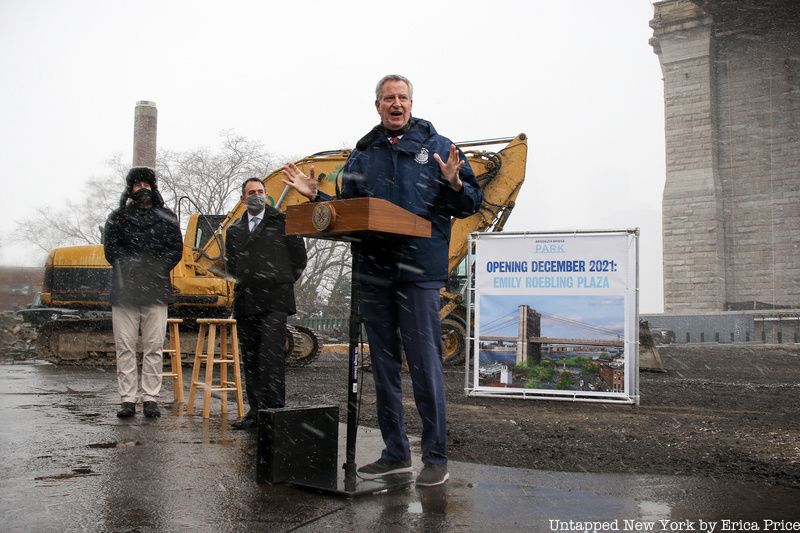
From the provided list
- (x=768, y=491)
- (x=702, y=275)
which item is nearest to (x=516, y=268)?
(x=768, y=491)

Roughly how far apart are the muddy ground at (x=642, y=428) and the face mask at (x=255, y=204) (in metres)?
1.91

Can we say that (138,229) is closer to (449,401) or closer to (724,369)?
(449,401)

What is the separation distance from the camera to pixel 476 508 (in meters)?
3.34

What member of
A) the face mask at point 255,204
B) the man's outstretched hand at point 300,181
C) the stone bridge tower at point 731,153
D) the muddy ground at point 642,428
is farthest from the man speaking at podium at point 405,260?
the stone bridge tower at point 731,153

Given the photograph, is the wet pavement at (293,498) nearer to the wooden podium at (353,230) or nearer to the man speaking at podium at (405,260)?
the wooden podium at (353,230)

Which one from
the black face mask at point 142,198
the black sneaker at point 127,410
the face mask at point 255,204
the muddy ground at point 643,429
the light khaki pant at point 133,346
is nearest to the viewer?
the muddy ground at point 643,429

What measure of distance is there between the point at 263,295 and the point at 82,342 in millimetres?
10165

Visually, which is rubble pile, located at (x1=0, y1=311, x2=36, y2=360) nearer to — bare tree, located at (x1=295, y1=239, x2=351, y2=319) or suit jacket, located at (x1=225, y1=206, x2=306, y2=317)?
suit jacket, located at (x1=225, y1=206, x2=306, y2=317)

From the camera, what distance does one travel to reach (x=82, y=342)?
14523 millimetres

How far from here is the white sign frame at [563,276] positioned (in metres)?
8.06

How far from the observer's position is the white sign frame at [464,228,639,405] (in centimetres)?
806

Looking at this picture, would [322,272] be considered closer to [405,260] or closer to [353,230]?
[405,260]

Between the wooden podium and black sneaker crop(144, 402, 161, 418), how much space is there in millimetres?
2833

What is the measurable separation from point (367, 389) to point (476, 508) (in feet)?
19.7
